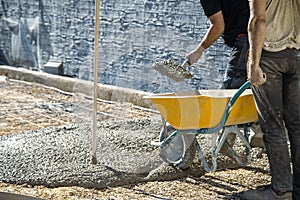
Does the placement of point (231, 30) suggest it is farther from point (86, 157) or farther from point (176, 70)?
point (86, 157)

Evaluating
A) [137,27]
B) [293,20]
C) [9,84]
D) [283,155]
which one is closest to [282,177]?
[283,155]

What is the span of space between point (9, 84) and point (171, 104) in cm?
Result: 542

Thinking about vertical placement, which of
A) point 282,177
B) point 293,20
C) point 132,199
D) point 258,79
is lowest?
point 132,199

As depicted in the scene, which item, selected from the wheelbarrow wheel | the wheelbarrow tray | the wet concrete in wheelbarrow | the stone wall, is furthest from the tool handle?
the wet concrete in wheelbarrow

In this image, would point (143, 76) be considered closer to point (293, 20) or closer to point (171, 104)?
point (171, 104)

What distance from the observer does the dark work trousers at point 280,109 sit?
3953 mm

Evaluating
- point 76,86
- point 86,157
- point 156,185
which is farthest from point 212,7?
point 76,86

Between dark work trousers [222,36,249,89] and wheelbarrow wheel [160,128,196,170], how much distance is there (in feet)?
2.16

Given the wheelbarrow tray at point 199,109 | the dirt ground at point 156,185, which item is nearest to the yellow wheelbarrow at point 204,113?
the wheelbarrow tray at point 199,109

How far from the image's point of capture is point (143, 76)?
5988 mm

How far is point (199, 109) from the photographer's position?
4.46 m

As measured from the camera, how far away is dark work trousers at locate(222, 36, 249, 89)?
16.4 feet

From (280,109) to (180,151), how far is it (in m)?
1.10

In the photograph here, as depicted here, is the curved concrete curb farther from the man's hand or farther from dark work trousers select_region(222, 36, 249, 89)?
the man's hand
